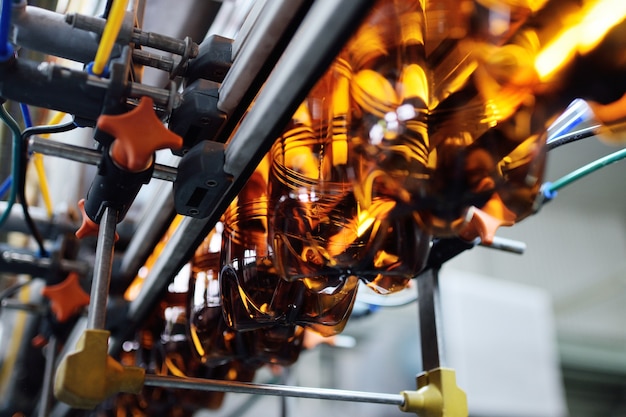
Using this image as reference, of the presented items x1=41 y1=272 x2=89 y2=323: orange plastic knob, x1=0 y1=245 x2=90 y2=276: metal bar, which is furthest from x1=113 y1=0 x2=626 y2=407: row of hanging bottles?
x1=0 y1=245 x2=90 y2=276: metal bar

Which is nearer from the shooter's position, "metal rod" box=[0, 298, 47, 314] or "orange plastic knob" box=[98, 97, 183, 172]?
"orange plastic knob" box=[98, 97, 183, 172]

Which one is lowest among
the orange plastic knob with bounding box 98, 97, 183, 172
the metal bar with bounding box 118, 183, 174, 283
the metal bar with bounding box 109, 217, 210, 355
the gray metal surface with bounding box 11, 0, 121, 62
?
the metal bar with bounding box 109, 217, 210, 355

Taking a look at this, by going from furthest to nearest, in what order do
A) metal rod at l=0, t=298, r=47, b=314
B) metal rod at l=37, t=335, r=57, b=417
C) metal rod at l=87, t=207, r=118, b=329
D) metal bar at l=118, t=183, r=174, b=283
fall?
metal rod at l=0, t=298, r=47, b=314 → metal rod at l=37, t=335, r=57, b=417 → metal bar at l=118, t=183, r=174, b=283 → metal rod at l=87, t=207, r=118, b=329

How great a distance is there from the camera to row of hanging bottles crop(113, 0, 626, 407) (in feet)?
1.30

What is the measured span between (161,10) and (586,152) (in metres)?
3.37

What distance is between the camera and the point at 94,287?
48 cm

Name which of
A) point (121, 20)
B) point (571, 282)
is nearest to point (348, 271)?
point (121, 20)

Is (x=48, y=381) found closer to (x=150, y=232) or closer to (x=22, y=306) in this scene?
(x=22, y=306)

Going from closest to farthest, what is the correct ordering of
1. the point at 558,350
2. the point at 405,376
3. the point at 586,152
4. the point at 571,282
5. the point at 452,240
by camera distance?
the point at 452,240
the point at 405,376
the point at 586,152
the point at 558,350
the point at 571,282

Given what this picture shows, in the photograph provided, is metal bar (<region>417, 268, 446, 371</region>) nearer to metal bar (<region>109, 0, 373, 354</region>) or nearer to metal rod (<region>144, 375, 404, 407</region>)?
metal rod (<region>144, 375, 404, 407</region>)

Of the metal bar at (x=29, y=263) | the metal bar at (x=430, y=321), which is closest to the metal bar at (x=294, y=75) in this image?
the metal bar at (x=430, y=321)

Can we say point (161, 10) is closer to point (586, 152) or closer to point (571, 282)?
point (586, 152)

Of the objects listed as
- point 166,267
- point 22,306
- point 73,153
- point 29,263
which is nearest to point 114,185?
point 73,153

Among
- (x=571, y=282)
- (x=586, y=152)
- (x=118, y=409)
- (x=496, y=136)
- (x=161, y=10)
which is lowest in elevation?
(x=118, y=409)
